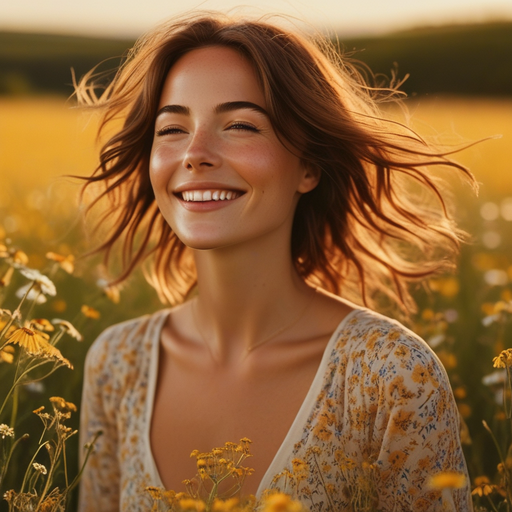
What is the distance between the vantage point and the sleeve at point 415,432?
72.2 inches

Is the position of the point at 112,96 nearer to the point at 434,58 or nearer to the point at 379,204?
the point at 379,204

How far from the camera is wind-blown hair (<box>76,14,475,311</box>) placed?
6.75 feet

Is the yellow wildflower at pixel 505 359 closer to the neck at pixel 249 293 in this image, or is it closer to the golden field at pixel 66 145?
the neck at pixel 249 293

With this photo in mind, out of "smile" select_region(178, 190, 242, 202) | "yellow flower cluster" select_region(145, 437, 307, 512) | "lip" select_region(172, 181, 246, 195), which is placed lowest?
"yellow flower cluster" select_region(145, 437, 307, 512)

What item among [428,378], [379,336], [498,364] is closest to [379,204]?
[379,336]

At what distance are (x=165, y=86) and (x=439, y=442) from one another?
1.24 meters

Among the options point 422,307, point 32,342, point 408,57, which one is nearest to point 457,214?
point 422,307

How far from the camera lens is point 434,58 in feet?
89.7

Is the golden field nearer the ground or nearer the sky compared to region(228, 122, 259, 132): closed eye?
nearer the sky

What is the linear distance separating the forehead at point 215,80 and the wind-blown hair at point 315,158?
1.1 inches

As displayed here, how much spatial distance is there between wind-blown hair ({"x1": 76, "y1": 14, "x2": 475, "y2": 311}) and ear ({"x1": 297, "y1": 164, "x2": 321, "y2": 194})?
0.05 ft

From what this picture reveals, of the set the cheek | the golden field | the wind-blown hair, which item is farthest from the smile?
the golden field

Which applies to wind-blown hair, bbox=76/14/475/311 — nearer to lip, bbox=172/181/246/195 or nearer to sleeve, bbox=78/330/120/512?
lip, bbox=172/181/246/195

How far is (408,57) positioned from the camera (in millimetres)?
27688
